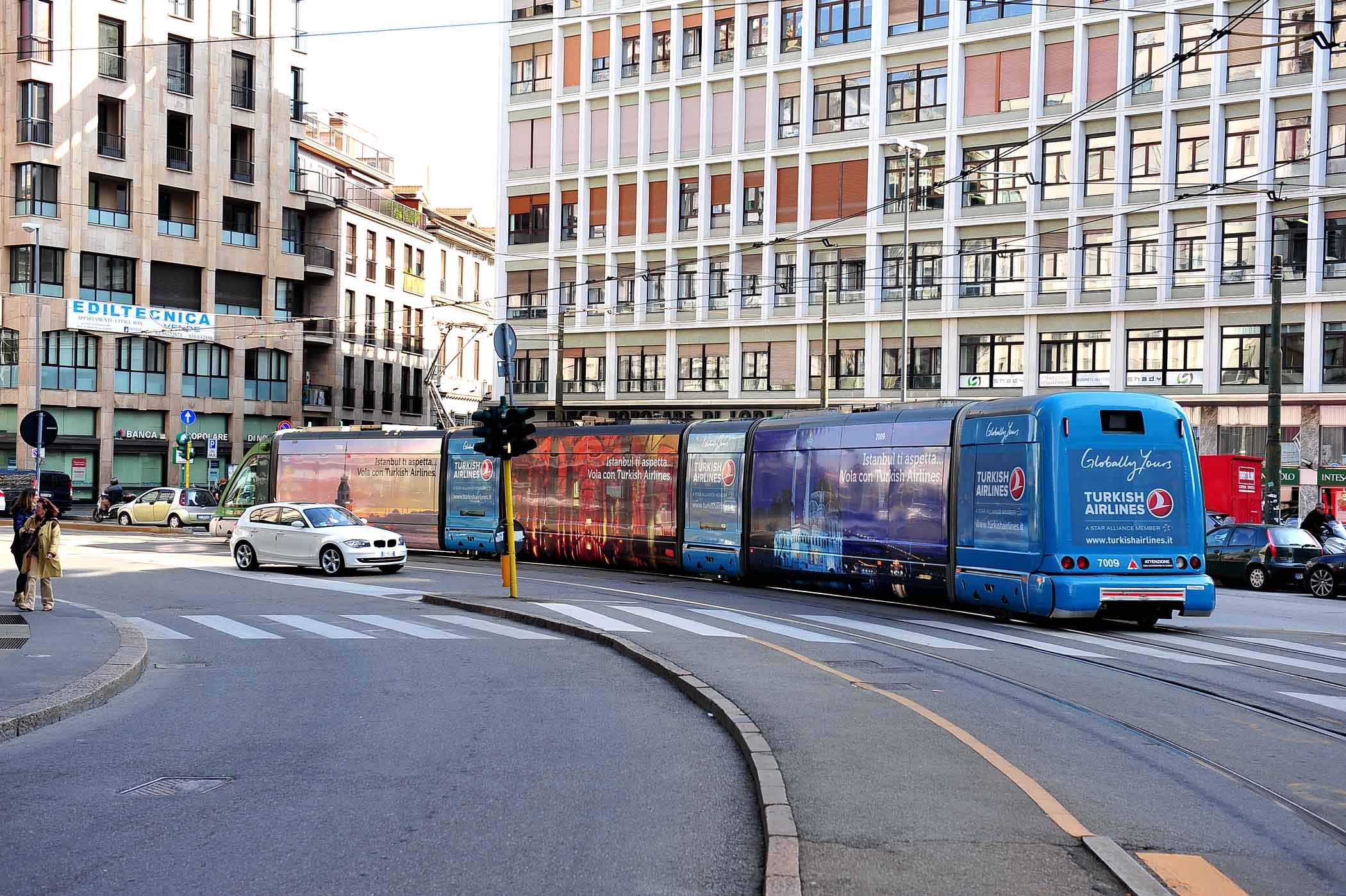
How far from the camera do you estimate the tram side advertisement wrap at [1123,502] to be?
56.1 feet

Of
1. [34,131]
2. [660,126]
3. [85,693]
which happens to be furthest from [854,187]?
[85,693]

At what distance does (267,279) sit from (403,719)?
56787mm

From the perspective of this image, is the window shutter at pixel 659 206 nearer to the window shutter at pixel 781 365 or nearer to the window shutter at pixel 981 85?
the window shutter at pixel 781 365

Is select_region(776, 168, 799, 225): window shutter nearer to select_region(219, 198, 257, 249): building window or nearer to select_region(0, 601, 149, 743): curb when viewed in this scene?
select_region(219, 198, 257, 249): building window

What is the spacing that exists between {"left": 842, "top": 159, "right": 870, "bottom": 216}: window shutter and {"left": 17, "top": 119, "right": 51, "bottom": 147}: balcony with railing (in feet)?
103

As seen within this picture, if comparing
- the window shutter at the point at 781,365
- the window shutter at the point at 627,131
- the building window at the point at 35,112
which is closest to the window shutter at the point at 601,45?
the window shutter at the point at 627,131

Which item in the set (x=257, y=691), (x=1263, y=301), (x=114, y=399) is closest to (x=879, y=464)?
(x=257, y=691)

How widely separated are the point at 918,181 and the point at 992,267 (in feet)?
13.5

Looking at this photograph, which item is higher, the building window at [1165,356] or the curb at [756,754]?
the building window at [1165,356]

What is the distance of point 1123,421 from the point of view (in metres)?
17.5

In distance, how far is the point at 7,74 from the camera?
54.8m

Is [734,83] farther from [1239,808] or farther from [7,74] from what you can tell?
[1239,808]

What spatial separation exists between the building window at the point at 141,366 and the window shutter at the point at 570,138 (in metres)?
19.4

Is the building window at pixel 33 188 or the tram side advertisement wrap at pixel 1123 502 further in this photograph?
the building window at pixel 33 188
